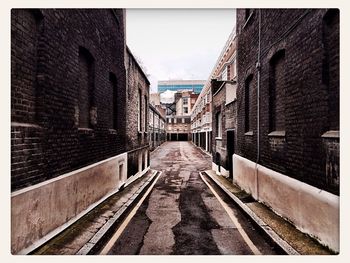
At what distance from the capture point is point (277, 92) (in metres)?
7.02

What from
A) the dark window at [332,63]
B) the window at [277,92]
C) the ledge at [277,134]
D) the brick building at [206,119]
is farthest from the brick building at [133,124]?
the brick building at [206,119]

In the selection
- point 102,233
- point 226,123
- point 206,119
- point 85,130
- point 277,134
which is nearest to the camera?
point 102,233

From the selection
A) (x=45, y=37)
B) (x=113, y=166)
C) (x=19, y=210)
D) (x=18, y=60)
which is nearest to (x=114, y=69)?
(x=113, y=166)

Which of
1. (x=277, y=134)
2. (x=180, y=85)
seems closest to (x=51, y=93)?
(x=277, y=134)

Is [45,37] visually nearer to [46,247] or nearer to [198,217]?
[46,247]

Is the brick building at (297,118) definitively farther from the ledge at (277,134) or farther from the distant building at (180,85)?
the distant building at (180,85)

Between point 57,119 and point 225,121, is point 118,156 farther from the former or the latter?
point 225,121

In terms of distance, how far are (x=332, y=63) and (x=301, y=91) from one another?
1032 millimetres

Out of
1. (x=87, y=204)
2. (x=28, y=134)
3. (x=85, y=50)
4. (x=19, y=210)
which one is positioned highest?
(x=85, y=50)

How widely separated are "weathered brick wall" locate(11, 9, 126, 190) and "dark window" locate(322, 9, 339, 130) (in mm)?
5085

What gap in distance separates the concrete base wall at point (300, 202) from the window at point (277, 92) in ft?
4.37

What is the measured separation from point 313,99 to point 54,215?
537 centimetres

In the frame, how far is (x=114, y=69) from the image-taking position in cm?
930

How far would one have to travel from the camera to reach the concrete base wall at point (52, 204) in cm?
383
